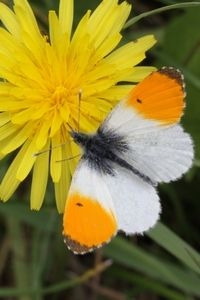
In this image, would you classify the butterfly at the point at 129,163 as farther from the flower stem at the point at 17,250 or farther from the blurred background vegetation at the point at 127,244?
the flower stem at the point at 17,250

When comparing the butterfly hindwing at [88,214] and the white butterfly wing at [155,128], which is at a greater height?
the white butterfly wing at [155,128]

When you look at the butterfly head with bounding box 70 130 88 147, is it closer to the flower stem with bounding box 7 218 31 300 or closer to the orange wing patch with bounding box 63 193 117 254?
the orange wing patch with bounding box 63 193 117 254

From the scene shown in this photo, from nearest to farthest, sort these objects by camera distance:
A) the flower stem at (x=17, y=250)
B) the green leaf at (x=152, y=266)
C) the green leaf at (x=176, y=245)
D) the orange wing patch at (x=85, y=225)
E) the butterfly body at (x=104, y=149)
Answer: the orange wing patch at (x=85, y=225) → the butterfly body at (x=104, y=149) → the green leaf at (x=176, y=245) → the green leaf at (x=152, y=266) → the flower stem at (x=17, y=250)

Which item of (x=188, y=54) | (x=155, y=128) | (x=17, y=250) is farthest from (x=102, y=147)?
(x=17, y=250)

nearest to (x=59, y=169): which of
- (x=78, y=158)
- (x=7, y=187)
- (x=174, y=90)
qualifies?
(x=78, y=158)

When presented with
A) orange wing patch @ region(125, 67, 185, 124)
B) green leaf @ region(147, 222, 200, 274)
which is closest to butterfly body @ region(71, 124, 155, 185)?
orange wing patch @ region(125, 67, 185, 124)

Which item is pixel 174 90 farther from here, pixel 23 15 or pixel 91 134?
pixel 23 15

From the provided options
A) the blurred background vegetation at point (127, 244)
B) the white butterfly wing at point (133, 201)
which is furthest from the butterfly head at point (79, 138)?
the blurred background vegetation at point (127, 244)
